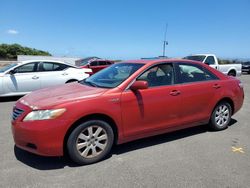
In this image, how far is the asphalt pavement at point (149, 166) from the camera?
3250 millimetres

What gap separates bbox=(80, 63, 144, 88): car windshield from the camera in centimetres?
424

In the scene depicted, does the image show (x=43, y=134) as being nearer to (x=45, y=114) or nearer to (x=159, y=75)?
(x=45, y=114)

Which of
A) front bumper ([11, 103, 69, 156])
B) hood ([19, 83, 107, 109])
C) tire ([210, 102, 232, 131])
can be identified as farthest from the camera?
tire ([210, 102, 232, 131])

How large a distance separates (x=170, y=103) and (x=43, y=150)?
89.0 inches

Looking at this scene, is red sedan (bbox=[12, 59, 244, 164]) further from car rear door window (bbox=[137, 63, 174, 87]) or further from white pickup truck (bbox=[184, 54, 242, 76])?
white pickup truck (bbox=[184, 54, 242, 76])

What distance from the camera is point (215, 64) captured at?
14.8 m

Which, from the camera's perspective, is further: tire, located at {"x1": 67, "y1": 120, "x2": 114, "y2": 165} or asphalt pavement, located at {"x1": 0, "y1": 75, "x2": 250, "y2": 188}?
tire, located at {"x1": 67, "y1": 120, "x2": 114, "y2": 165}

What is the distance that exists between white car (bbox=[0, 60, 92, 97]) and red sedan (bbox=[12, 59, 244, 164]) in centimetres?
453

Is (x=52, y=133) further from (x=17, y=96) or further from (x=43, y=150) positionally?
(x=17, y=96)

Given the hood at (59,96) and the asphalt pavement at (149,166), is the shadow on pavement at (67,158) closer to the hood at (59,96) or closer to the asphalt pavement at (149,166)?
the asphalt pavement at (149,166)

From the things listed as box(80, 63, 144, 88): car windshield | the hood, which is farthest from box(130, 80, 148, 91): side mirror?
the hood

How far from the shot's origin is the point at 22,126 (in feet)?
11.6

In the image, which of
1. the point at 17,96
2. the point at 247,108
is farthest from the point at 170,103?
the point at 17,96

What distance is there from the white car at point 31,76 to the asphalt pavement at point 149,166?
392cm
